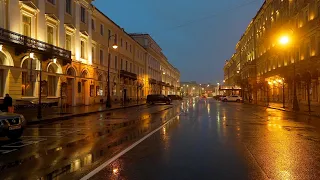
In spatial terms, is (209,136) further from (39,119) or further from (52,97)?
(52,97)

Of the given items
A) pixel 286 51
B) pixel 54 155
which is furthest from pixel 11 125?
pixel 286 51

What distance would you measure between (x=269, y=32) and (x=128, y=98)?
31127 millimetres

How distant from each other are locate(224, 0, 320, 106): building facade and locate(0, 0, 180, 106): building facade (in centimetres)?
2384

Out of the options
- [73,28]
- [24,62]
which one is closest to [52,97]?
[24,62]

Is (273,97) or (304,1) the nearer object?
(304,1)

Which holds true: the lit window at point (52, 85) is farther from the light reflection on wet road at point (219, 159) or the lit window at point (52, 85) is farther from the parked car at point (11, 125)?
the light reflection on wet road at point (219, 159)

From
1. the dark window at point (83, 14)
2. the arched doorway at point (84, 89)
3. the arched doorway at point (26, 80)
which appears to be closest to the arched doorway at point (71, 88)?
the arched doorway at point (84, 89)

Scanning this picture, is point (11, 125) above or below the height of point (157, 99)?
below

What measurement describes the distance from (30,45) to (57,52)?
4651 mm

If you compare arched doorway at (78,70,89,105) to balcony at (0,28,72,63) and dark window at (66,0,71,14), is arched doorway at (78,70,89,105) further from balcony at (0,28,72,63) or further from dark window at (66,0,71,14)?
dark window at (66,0,71,14)

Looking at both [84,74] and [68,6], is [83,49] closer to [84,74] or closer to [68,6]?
[84,74]

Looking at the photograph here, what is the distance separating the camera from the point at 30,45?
26.8 meters

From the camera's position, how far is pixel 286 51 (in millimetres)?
49938

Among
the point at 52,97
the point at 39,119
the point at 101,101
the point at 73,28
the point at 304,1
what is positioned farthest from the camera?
the point at 101,101
